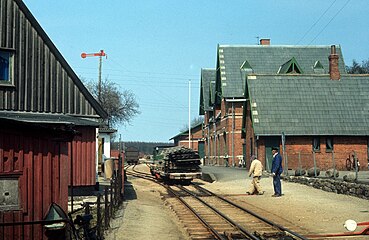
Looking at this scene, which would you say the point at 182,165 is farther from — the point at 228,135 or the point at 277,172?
the point at 228,135

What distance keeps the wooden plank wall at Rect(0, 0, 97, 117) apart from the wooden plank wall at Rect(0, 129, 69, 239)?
886 centimetres

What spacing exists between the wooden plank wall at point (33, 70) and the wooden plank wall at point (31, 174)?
886 cm

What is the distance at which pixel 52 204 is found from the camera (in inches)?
431

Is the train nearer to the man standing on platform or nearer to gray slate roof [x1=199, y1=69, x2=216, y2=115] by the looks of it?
the man standing on platform

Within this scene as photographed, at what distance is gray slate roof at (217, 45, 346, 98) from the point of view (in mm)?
54406

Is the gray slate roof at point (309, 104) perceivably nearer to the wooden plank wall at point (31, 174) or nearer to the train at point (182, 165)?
the train at point (182, 165)

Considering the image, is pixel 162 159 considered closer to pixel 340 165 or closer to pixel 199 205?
pixel 340 165

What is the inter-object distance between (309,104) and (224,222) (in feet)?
85.5

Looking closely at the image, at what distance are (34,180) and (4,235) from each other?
1150 millimetres

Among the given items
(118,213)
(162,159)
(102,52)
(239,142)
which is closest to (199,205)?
(118,213)

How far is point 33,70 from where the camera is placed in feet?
66.1

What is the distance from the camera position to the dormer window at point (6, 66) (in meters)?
19.5

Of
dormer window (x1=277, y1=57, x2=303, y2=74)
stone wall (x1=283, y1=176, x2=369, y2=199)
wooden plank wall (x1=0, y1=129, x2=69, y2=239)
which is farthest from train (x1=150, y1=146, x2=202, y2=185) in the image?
wooden plank wall (x1=0, y1=129, x2=69, y2=239)

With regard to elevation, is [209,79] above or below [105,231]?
above
